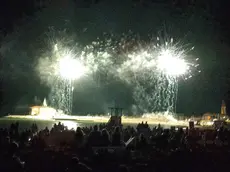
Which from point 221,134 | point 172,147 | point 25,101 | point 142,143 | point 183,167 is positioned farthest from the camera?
point 25,101

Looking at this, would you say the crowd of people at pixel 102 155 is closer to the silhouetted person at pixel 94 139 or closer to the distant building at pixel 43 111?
the silhouetted person at pixel 94 139

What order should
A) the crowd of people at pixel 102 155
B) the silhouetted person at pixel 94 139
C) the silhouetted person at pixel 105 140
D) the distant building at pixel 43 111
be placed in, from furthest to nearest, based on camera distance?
1. the distant building at pixel 43 111
2. the silhouetted person at pixel 105 140
3. the silhouetted person at pixel 94 139
4. the crowd of people at pixel 102 155

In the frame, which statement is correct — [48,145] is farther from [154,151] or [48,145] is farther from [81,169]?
[81,169]

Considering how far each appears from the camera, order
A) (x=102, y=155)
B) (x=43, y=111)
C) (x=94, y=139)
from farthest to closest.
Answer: (x=43, y=111) → (x=94, y=139) → (x=102, y=155)

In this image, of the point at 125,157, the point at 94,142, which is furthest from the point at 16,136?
the point at 125,157

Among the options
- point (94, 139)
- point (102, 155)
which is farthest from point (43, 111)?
point (102, 155)

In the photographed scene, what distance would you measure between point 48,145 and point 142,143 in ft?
17.1

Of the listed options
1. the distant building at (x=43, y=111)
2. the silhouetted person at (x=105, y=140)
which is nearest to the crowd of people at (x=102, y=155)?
the silhouetted person at (x=105, y=140)

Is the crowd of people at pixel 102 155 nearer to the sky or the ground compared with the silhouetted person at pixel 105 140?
nearer to the ground

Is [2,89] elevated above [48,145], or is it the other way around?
[2,89]

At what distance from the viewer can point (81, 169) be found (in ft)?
31.5

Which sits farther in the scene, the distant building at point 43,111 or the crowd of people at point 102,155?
the distant building at point 43,111

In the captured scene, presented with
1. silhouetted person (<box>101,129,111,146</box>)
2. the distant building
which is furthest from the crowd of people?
the distant building

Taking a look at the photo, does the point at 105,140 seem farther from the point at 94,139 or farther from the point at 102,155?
the point at 102,155
